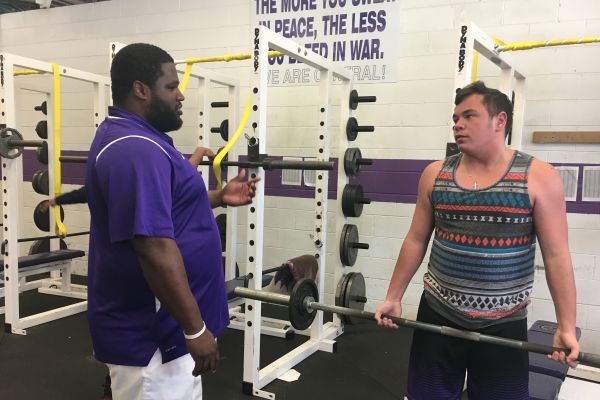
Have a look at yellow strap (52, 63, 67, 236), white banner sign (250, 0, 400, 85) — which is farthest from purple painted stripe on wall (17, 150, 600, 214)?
yellow strap (52, 63, 67, 236)

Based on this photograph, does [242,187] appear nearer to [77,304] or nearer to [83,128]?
[77,304]

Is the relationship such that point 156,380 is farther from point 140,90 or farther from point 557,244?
point 557,244

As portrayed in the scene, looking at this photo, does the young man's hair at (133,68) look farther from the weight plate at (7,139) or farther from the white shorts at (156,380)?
the weight plate at (7,139)

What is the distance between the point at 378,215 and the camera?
362 cm

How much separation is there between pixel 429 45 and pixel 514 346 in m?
2.56

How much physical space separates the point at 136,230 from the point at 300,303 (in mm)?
697

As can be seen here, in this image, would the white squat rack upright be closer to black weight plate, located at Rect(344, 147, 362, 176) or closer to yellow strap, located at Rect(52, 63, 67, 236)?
black weight plate, located at Rect(344, 147, 362, 176)

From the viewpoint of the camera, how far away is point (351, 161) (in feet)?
10.1

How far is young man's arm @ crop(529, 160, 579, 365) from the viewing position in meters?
1.31

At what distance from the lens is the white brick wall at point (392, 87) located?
307 cm

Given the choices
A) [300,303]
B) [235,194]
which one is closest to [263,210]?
[235,194]

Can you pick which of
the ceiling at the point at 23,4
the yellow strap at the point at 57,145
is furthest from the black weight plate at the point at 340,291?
the ceiling at the point at 23,4

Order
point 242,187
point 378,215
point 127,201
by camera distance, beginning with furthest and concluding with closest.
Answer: point 378,215 < point 242,187 < point 127,201

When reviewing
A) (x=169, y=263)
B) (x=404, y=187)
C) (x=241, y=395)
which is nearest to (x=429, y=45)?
(x=404, y=187)
